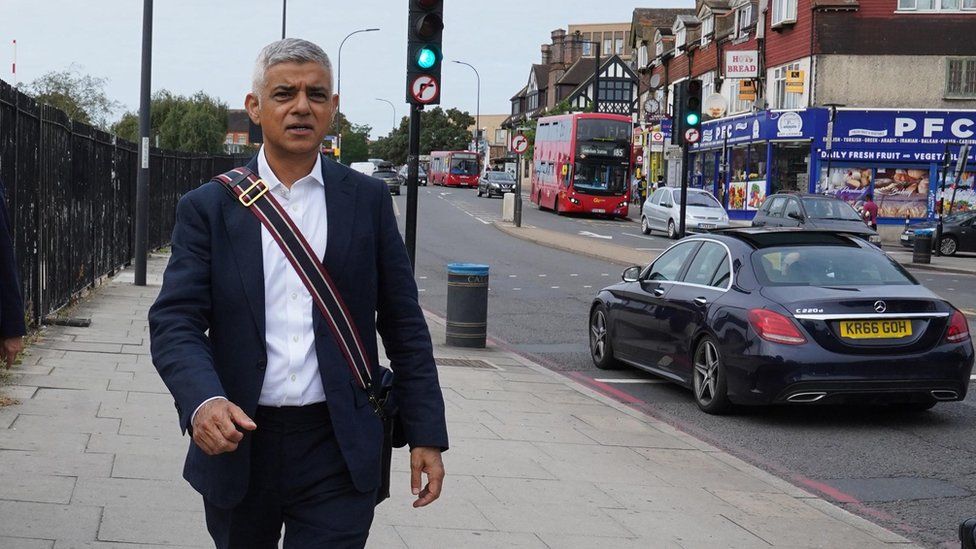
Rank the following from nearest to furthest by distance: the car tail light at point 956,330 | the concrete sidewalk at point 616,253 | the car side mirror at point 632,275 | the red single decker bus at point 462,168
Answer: the car tail light at point 956,330 < the car side mirror at point 632,275 < the concrete sidewalk at point 616,253 < the red single decker bus at point 462,168

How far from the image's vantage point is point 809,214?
97.2 feet

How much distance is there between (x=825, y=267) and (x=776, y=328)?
37.3 inches

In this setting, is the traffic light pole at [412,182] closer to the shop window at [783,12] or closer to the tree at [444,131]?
the shop window at [783,12]

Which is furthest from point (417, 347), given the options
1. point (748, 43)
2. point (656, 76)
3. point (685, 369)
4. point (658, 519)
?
point (656, 76)

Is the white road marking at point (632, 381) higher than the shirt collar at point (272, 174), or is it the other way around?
the shirt collar at point (272, 174)

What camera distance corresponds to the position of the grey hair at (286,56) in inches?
129

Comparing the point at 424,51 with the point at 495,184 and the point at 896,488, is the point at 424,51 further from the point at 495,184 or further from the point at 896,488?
the point at 495,184

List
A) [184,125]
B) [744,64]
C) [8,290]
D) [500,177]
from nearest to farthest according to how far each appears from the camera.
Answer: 1. [8,290]
2. [744,64]
3. [500,177]
4. [184,125]

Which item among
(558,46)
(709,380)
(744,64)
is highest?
(558,46)

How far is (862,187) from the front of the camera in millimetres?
43406

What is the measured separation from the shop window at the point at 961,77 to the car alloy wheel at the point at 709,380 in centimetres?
3635

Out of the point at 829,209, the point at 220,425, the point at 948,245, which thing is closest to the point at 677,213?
the point at 948,245

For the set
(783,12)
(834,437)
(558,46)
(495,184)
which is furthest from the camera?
(558,46)

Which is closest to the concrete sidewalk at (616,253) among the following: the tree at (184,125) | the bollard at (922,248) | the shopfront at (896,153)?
the bollard at (922,248)
